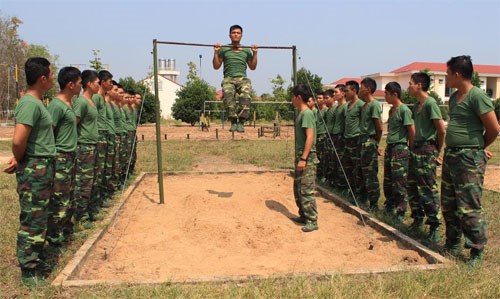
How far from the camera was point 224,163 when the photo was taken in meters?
13.0

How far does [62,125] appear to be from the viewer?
176 inches

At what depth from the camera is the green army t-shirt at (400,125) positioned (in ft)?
19.1

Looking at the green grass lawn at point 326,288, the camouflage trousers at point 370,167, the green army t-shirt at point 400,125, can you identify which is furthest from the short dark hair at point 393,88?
the green grass lawn at point 326,288

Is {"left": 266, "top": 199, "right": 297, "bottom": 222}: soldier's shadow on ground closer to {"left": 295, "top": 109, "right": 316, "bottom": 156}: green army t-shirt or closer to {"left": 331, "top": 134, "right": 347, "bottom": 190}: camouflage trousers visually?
{"left": 295, "top": 109, "right": 316, "bottom": 156}: green army t-shirt

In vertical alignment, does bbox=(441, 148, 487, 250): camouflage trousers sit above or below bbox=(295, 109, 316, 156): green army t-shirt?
below

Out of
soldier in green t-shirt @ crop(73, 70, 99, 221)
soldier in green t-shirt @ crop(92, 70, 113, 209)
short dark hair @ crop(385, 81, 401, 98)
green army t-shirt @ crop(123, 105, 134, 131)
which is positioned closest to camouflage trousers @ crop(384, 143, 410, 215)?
short dark hair @ crop(385, 81, 401, 98)

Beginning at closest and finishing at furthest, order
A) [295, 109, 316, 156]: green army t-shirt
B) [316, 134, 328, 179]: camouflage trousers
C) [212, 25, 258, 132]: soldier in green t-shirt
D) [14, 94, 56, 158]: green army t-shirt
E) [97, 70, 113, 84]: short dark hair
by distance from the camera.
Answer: [14, 94, 56, 158]: green army t-shirt, [295, 109, 316, 156]: green army t-shirt, [97, 70, 113, 84]: short dark hair, [212, 25, 258, 132]: soldier in green t-shirt, [316, 134, 328, 179]: camouflage trousers

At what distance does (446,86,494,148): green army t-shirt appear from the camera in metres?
4.07

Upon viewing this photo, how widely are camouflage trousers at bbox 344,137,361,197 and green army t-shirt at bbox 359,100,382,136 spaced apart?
387 mm

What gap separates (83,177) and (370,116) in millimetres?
4477

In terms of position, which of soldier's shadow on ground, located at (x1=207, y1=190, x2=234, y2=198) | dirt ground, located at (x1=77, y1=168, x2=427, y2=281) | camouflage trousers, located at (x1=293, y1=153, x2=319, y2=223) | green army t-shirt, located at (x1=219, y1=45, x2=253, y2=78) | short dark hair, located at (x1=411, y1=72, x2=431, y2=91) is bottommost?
dirt ground, located at (x1=77, y1=168, x2=427, y2=281)

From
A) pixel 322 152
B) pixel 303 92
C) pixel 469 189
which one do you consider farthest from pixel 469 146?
pixel 322 152

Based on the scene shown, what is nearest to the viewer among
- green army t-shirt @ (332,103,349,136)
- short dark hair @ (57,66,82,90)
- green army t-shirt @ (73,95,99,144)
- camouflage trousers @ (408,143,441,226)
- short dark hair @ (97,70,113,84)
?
short dark hair @ (57,66,82,90)

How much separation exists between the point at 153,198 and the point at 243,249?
3.34 metres
